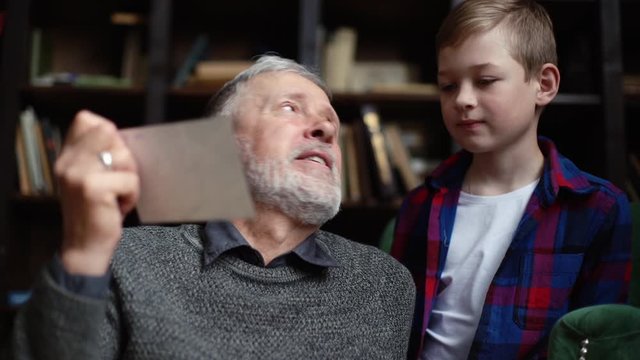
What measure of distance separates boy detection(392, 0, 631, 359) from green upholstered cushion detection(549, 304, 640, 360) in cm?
27

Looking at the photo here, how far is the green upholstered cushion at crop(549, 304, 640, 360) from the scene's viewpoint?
0.88m

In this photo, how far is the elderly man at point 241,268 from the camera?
0.67 meters

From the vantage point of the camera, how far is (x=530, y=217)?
4.14ft

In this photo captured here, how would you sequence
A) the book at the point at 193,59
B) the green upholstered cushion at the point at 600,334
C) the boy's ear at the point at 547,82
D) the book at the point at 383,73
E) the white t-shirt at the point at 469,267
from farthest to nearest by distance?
the book at the point at 383,73 → the book at the point at 193,59 → the boy's ear at the point at 547,82 → the white t-shirt at the point at 469,267 → the green upholstered cushion at the point at 600,334

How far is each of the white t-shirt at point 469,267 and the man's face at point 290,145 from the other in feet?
1.21

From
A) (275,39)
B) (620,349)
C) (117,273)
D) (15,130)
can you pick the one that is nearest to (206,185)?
(117,273)

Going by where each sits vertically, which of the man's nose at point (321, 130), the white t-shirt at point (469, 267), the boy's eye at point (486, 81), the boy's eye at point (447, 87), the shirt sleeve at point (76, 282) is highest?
the boy's eye at point (486, 81)

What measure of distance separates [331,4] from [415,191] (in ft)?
3.87

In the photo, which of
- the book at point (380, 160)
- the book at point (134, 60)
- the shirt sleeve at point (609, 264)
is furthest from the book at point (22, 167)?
the shirt sleeve at point (609, 264)

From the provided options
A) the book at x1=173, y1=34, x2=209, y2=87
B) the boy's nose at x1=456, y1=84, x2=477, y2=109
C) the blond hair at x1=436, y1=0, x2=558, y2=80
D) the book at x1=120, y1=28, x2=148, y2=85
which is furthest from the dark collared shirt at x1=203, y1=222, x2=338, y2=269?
the book at x1=120, y1=28, x2=148, y2=85

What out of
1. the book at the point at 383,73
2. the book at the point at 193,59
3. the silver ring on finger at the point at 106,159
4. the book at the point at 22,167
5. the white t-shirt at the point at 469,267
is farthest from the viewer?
the book at the point at 383,73

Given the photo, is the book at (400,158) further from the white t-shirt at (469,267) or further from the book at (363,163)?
the white t-shirt at (469,267)

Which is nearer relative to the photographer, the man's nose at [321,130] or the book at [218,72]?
the man's nose at [321,130]

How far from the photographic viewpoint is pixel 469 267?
1.31 m
